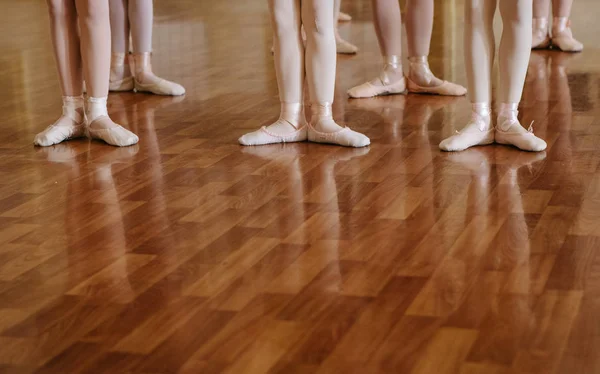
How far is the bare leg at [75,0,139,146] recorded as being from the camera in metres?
3.22

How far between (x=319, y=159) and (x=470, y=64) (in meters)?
0.55

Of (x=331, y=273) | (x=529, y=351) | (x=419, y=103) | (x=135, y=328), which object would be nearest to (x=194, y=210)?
(x=331, y=273)

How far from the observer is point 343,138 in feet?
10.5

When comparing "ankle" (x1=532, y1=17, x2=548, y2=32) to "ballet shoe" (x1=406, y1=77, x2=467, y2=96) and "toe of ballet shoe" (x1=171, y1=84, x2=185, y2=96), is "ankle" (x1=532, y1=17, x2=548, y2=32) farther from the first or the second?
"toe of ballet shoe" (x1=171, y1=84, x2=185, y2=96)

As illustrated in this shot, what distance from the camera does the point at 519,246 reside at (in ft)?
7.25

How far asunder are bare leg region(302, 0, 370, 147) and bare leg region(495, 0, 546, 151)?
0.44m

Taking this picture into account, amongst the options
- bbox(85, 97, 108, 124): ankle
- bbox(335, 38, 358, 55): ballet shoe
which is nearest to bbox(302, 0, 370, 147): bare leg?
bbox(85, 97, 108, 124): ankle

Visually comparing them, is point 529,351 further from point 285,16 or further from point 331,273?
point 285,16

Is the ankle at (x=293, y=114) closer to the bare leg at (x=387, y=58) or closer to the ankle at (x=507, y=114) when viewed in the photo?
the ankle at (x=507, y=114)

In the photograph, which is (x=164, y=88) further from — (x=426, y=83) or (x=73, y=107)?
(x=426, y=83)

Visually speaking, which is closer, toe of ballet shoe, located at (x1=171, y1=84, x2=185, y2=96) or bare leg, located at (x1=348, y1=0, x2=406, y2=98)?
bare leg, located at (x1=348, y1=0, x2=406, y2=98)

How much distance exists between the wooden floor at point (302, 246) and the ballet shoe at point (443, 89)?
0.27ft

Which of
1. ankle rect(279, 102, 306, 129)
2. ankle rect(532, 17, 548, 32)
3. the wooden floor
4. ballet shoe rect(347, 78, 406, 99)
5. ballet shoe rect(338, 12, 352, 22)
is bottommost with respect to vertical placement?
the wooden floor

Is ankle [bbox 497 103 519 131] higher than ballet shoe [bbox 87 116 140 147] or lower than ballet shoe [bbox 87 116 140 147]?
higher
